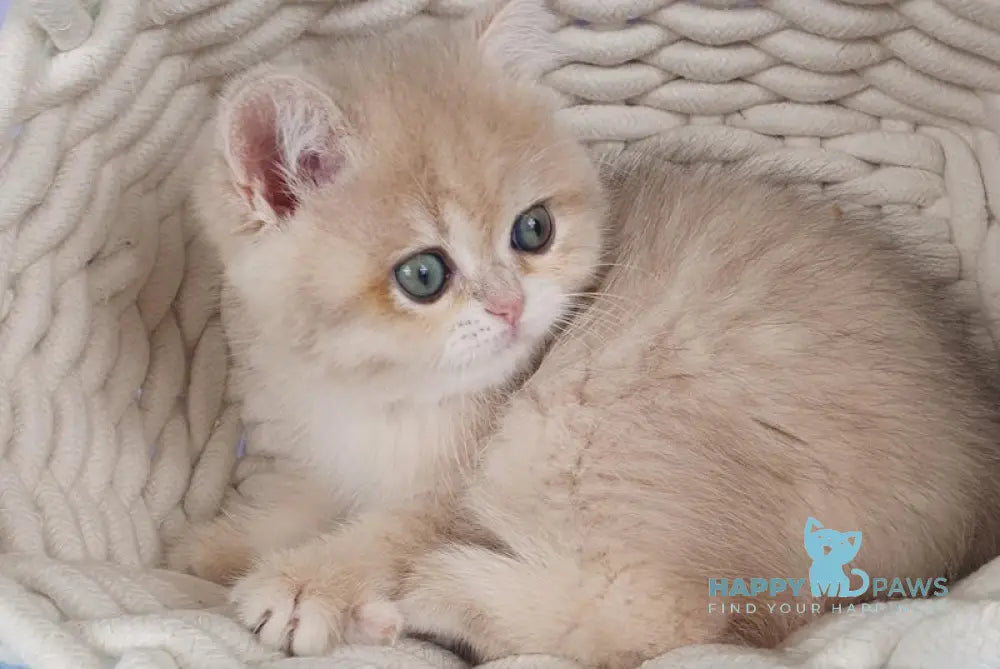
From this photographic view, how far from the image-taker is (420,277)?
1.20 metres

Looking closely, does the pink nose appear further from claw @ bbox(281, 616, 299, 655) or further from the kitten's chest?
claw @ bbox(281, 616, 299, 655)

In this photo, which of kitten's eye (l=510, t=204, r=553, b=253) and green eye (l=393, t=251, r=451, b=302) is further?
kitten's eye (l=510, t=204, r=553, b=253)

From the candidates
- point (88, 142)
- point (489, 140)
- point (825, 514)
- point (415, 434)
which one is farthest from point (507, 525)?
point (88, 142)

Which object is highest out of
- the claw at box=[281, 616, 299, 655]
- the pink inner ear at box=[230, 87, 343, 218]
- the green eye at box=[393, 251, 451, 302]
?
the pink inner ear at box=[230, 87, 343, 218]

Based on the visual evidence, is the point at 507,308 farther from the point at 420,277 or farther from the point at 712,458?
the point at 712,458

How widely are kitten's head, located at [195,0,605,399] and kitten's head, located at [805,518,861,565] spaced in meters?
0.43

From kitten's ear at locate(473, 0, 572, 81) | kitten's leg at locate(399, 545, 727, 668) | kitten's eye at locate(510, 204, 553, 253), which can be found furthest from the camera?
kitten's ear at locate(473, 0, 572, 81)

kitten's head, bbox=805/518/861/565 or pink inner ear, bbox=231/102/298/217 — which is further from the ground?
pink inner ear, bbox=231/102/298/217

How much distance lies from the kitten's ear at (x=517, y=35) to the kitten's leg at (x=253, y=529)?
74 centimetres

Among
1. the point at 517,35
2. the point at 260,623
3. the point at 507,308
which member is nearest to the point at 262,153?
the point at 507,308

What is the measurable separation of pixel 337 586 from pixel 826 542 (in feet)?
1.97
